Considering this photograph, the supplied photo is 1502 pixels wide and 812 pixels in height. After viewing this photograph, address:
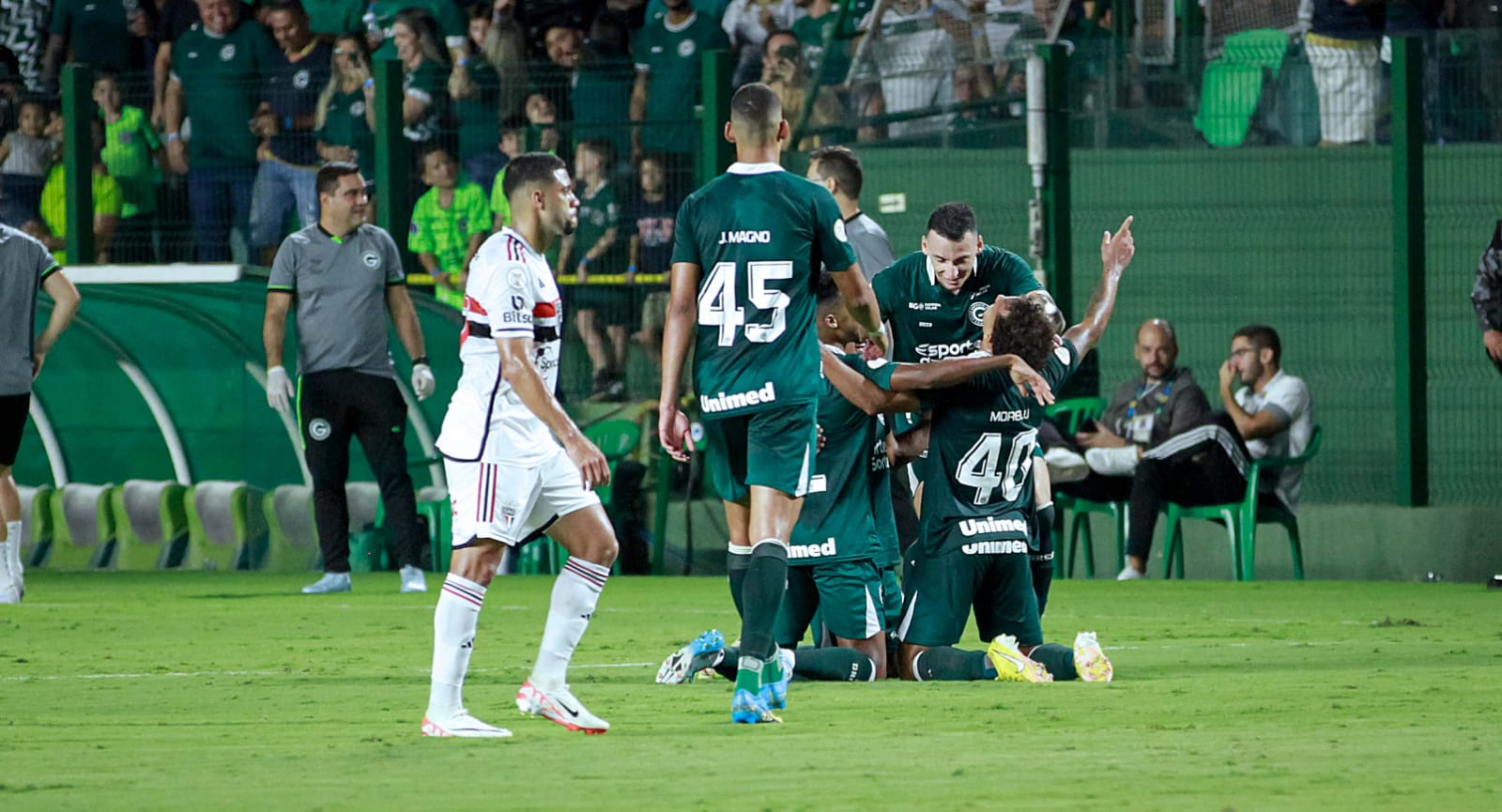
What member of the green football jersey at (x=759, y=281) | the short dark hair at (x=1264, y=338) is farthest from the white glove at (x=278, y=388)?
the green football jersey at (x=759, y=281)

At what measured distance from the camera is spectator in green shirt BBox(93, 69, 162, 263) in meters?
17.2

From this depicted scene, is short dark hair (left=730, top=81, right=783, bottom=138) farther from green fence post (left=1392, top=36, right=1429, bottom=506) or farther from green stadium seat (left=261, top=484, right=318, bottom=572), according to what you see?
green stadium seat (left=261, top=484, right=318, bottom=572)

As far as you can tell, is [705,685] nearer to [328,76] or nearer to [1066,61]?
[1066,61]

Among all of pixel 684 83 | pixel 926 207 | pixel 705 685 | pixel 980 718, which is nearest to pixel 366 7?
pixel 684 83

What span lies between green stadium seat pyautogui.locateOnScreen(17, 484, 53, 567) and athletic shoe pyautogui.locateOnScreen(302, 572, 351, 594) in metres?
4.07

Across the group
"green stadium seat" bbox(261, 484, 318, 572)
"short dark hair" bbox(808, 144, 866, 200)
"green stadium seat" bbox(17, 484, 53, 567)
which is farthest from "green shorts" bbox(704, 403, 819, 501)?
"green stadium seat" bbox(17, 484, 53, 567)

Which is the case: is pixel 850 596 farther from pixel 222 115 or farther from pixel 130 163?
pixel 130 163

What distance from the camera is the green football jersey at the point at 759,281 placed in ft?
24.2

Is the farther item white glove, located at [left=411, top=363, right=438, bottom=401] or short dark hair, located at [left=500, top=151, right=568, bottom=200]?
white glove, located at [left=411, top=363, right=438, bottom=401]

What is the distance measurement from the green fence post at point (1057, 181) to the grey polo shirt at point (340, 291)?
14.0ft

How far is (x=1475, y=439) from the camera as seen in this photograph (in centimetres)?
1451

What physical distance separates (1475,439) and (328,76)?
8095mm

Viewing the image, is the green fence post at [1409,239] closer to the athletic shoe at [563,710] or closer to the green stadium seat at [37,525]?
the athletic shoe at [563,710]

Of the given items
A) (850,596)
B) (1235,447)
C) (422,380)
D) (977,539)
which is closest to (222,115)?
(422,380)
